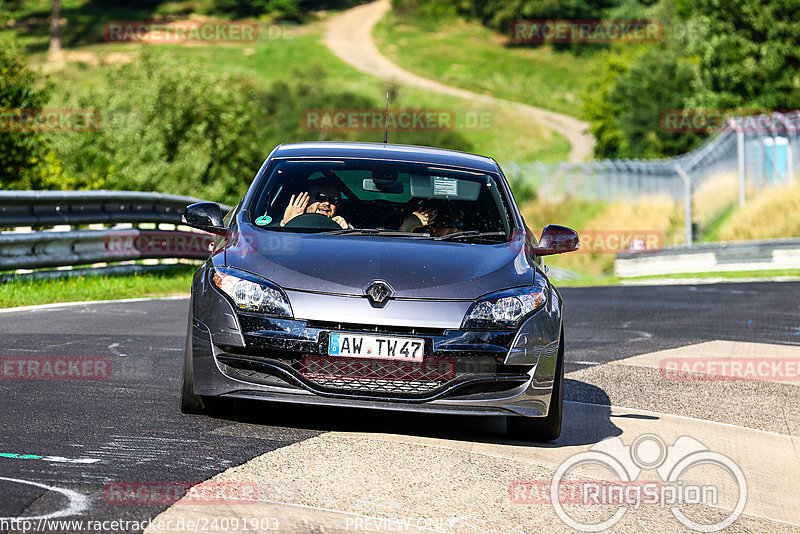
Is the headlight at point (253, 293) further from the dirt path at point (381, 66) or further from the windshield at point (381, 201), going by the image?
the dirt path at point (381, 66)

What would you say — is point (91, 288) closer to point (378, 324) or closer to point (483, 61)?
point (378, 324)

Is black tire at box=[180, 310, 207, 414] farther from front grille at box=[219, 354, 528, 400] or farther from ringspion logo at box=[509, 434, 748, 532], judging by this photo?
ringspion logo at box=[509, 434, 748, 532]

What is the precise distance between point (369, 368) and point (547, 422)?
3.58ft

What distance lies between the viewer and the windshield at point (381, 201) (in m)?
7.18

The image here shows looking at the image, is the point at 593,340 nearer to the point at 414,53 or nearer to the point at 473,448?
the point at 473,448

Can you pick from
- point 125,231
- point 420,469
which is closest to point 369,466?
point 420,469

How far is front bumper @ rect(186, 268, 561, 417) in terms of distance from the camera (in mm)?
6262

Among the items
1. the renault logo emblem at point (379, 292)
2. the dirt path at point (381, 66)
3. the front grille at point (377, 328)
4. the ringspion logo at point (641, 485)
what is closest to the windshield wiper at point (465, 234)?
the renault logo emblem at point (379, 292)

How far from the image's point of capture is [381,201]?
7.42m

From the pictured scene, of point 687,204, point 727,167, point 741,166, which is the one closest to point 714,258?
point 687,204

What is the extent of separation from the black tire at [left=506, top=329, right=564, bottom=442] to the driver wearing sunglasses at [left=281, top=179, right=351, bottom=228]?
1.46 metres

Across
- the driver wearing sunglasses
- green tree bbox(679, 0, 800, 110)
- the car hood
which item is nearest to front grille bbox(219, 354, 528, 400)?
the car hood

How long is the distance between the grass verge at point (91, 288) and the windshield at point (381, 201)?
659 centimetres

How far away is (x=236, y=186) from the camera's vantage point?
46.5 metres
